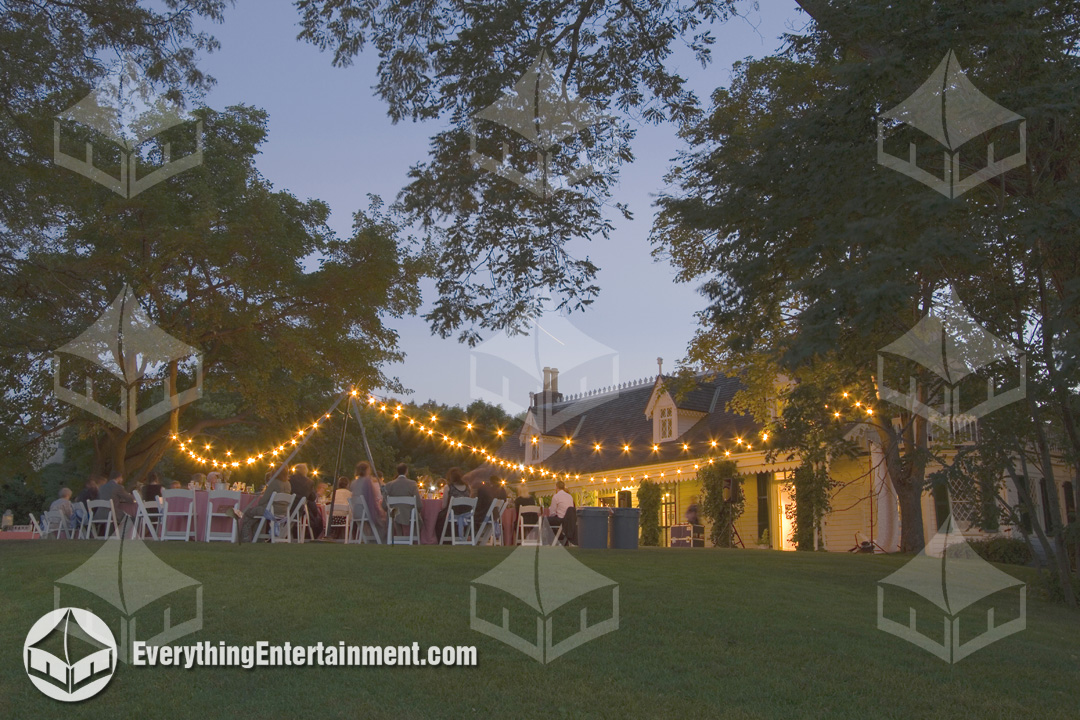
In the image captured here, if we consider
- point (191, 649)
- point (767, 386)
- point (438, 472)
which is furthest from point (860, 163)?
point (438, 472)

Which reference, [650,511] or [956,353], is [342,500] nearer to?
[956,353]

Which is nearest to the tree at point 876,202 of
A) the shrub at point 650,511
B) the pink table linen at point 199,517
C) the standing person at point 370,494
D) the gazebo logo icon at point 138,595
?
the gazebo logo icon at point 138,595

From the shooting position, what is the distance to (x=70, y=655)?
19.3 feet

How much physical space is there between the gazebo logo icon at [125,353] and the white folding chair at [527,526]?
8.50 metres

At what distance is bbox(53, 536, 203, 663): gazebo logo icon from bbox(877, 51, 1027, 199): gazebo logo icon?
25.0 ft

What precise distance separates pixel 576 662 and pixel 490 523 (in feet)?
33.0

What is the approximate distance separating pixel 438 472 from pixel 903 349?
33244 mm

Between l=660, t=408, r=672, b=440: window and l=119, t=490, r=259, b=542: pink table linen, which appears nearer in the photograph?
l=119, t=490, r=259, b=542: pink table linen

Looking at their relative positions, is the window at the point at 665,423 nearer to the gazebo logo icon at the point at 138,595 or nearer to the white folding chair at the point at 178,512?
the white folding chair at the point at 178,512

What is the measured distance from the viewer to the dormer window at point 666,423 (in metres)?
29.9

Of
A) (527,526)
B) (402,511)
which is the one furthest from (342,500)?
(527,526)

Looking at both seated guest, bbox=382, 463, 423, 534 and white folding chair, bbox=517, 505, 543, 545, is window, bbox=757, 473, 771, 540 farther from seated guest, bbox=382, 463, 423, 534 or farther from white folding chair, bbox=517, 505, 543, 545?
seated guest, bbox=382, 463, 423, 534

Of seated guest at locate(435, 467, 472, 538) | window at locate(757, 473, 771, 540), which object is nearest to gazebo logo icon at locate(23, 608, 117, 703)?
seated guest at locate(435, 467, 472, 538)

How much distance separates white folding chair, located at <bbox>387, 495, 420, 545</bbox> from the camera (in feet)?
47.9
